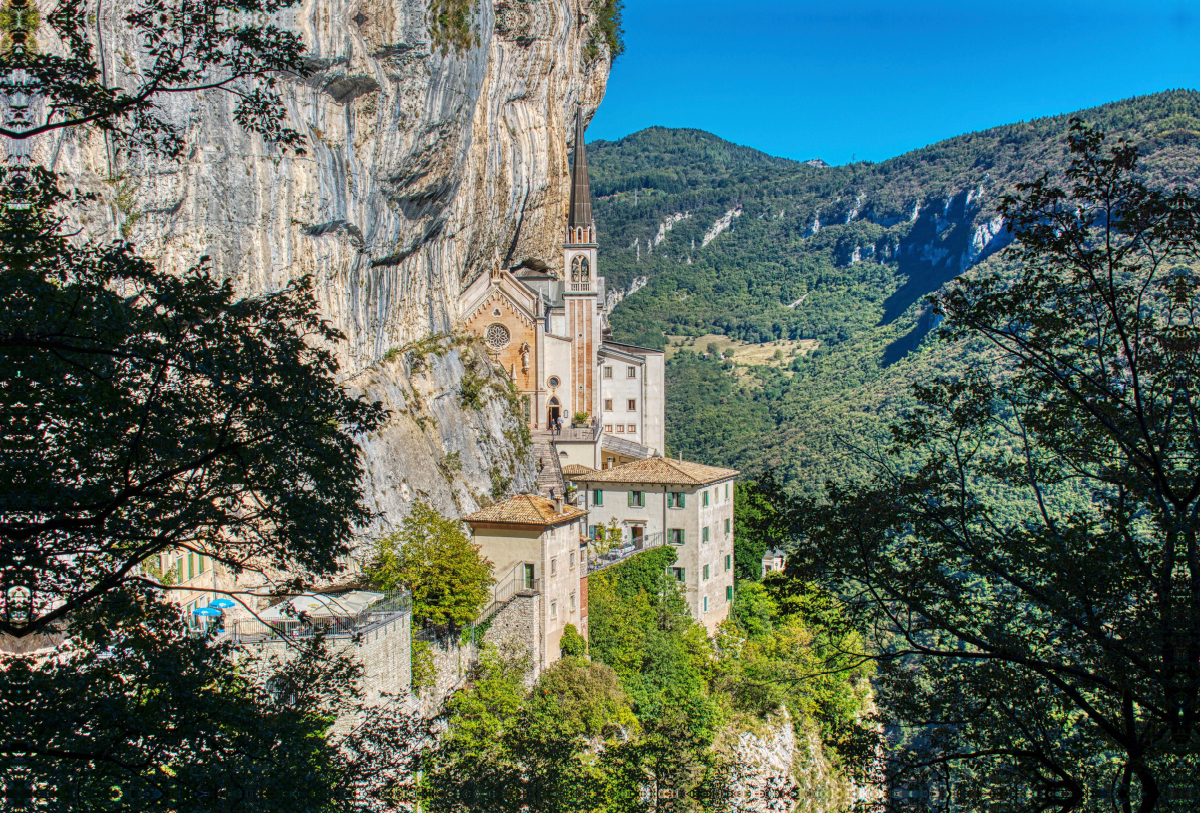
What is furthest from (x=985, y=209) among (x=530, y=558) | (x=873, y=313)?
(x=530, y=558)

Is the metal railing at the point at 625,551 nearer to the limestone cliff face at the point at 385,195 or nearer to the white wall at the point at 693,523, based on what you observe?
the white wall at the point at 693,523

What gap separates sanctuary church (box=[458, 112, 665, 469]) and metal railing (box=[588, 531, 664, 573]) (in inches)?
387

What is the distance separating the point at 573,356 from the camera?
58.5 m

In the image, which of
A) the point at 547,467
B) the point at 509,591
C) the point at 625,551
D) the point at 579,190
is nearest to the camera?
the point at 509,591

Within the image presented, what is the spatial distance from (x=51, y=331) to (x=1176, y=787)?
38.0 feet

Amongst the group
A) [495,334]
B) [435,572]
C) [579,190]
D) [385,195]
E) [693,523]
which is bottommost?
[435,572]

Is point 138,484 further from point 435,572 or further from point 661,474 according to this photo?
point 661,474

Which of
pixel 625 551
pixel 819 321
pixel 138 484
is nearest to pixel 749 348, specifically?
pixel 819 321

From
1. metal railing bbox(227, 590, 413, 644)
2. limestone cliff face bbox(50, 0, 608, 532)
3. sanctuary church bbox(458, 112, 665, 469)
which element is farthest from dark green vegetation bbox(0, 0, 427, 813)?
sanctuary church bbox(458, 112, 665, 469)

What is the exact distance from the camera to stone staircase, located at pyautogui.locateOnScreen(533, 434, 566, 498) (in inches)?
1815

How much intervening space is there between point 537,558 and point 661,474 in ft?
39.0

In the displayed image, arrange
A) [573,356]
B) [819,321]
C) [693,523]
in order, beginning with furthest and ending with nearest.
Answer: [819,321], [573,356], [693,523]

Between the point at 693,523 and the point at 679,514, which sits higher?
the point at 679,514

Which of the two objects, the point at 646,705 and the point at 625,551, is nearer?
the point at 646,705
